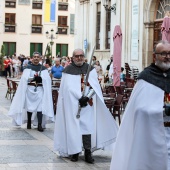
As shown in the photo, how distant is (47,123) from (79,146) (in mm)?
4548

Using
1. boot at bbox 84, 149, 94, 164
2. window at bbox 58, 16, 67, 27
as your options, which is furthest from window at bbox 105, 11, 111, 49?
window at bbox 58, 16, 67, 27

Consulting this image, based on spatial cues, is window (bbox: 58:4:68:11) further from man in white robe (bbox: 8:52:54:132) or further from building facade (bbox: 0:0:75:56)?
man in white robe (bbox: 8:52:54:132)

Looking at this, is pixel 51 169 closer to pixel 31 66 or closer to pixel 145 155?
pixel 145 155

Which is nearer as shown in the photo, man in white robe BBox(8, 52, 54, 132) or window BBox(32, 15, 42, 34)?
man in white robe BBox(8, 52, 54, 132)

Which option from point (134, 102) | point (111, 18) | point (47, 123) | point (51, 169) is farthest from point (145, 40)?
point (134, 102)

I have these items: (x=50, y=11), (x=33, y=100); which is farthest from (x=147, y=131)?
(x=50, y=11)

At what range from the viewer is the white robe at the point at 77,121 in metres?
9.61

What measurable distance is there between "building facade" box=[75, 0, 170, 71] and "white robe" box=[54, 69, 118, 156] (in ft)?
60.4

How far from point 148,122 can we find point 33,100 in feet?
26.3

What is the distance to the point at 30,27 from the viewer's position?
63094 millimetres

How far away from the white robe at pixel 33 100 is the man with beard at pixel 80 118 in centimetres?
362

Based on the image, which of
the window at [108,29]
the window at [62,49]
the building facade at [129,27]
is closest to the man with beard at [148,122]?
the building facade at [129,27]

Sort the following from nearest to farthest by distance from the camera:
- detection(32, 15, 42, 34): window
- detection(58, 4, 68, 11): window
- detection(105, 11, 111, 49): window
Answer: detection(105, 11, 111, 49): window → detection(32, 15, 42, 34): window → detection(58, 4, 68, 11): window

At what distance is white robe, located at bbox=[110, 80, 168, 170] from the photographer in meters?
5.85
